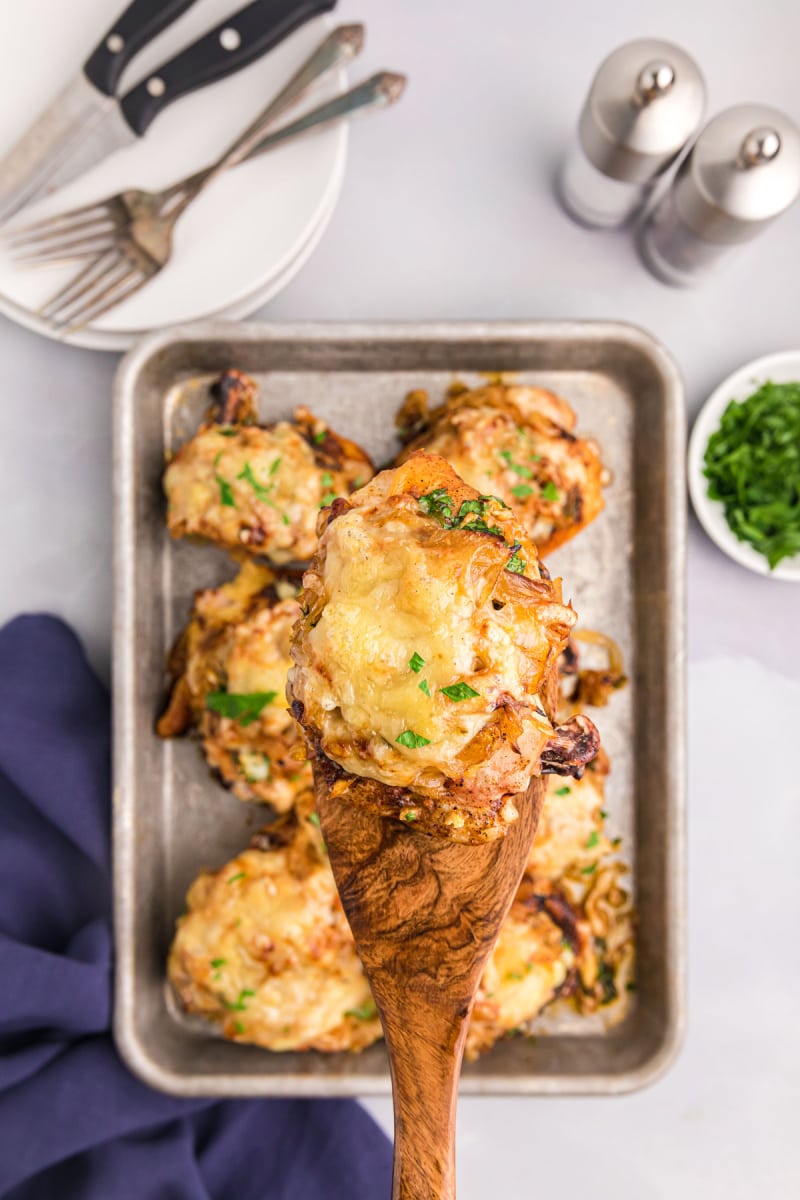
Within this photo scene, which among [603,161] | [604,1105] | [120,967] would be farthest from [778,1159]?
[603,161]

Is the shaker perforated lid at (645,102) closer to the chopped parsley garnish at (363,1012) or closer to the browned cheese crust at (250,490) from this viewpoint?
the browned cheese crust at (250,490)

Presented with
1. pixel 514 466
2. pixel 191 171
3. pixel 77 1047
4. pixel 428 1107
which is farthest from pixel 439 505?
pixel 77 1047

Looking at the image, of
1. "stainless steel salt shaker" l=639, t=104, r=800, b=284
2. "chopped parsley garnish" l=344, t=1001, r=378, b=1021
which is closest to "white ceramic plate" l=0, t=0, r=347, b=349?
"stainless steel salt shaker" l=639, t=104, r=800, b=284

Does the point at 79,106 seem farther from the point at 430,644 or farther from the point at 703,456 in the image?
the point at 430,644

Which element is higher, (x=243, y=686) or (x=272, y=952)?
(x=243, y=686)

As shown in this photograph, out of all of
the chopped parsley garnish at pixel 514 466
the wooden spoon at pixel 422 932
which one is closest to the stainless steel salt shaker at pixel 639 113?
the chopped parsley garnish at pixel 514 466

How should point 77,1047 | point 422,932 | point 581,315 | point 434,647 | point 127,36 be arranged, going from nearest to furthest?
1. point 434,647
2. point 422,932
3. point 127,36
4. point 77,1047
5. point 581,315
